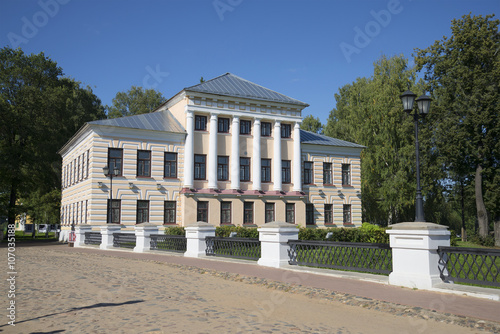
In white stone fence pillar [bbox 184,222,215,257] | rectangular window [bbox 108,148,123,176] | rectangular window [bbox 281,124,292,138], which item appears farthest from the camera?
rectangular window [bbox 281,124,292,138]

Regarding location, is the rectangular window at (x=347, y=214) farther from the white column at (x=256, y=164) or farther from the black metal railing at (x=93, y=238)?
the black metal railing at (x=93, y=238)

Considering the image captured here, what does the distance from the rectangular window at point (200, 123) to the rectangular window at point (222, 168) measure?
2.62 meters

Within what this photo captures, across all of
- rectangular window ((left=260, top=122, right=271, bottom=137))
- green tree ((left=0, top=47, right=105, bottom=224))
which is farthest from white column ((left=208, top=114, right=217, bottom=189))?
green tree ((left=0, top=47, right=105, bottom=224))

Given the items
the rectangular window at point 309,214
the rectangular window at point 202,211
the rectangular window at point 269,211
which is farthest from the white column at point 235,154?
the rectangular window at point 309,214

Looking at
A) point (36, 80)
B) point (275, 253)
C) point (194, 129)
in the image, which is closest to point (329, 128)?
point (194, 129)

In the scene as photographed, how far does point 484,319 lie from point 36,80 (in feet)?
157

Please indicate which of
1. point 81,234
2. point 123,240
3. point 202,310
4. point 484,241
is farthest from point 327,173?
point 202,310

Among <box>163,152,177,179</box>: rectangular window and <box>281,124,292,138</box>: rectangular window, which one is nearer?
<box>163,152,177,179</box>: rectangular window

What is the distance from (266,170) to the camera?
37.2m

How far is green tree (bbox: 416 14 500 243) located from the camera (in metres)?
32.7

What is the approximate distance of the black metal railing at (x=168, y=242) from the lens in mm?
20478

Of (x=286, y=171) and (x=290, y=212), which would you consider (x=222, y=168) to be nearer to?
(x=286, y=171)

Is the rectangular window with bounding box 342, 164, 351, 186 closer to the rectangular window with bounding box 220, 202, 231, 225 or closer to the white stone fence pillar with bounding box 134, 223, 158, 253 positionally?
the rectangular window with bounding box 220, 202, 231, 225

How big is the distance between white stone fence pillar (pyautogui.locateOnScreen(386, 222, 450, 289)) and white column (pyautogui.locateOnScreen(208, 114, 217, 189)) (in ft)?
81.8
